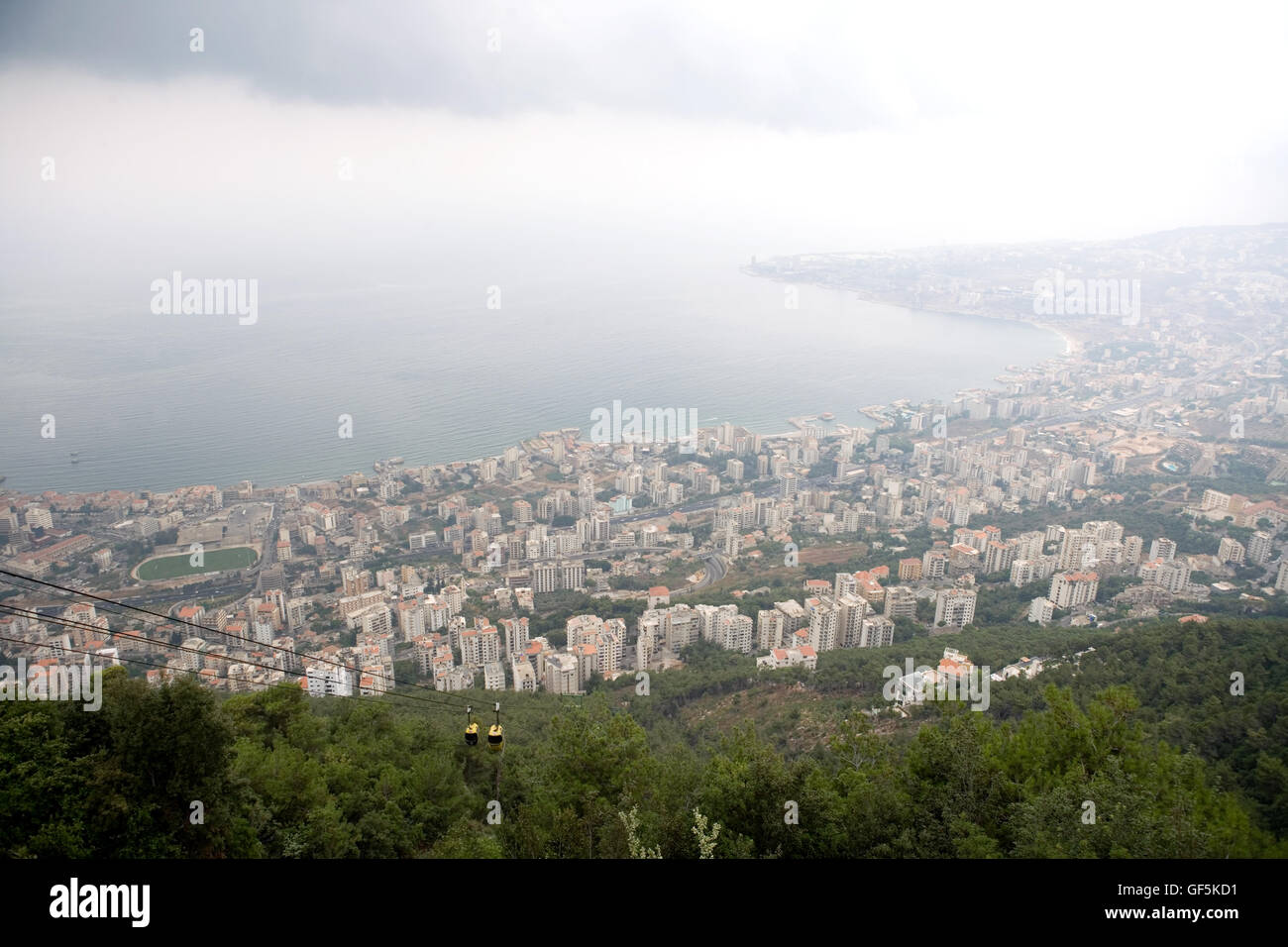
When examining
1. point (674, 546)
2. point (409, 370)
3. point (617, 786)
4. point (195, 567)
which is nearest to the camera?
point (617, 786)

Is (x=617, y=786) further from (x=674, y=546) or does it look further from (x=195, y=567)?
(x=195, y=567)

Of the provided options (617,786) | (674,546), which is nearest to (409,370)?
(674,546)

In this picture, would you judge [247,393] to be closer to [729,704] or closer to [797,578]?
[797,578]

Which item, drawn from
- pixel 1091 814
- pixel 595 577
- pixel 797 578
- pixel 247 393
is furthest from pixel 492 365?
pixel 1091 814

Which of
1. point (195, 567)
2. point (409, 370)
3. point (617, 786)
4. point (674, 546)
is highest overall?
point (409, 370)

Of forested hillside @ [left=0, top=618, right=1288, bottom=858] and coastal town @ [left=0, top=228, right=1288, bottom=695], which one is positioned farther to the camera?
coastal town @ [left=0, top=228, right=1288, bottom=695]

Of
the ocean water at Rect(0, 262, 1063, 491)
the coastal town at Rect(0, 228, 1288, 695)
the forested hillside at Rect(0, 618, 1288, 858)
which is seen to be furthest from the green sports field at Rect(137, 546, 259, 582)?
the forested hillside at Rect(0, 618, 1288, 858)

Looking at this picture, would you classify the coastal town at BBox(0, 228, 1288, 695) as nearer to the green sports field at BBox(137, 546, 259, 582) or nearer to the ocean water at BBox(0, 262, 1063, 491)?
the green sports field at BBox(137, 546, 259, 582)
